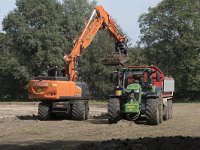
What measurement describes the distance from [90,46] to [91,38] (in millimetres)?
42831

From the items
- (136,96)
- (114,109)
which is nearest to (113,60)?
(136,96)

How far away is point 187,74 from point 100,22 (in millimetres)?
42619

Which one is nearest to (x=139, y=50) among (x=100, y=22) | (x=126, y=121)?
(x=100, y=22)

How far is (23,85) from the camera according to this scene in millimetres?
67062

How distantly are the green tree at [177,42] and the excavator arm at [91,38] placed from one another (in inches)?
1591

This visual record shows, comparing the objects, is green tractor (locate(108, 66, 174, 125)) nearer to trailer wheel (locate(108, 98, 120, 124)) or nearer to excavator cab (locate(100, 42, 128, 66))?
trailer wheel (locate(108, 98, 120, 124))

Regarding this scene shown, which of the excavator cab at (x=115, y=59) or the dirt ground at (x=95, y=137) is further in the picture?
the excavator cab at (x=115, y=59)

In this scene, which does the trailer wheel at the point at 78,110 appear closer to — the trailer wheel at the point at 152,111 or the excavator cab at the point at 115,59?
the excavator cab at the point at 115,59

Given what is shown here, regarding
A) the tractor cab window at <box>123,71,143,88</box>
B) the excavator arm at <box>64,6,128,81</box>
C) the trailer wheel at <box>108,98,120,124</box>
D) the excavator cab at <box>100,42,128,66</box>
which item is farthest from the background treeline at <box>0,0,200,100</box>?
the trailer wheel at <box>108,98,120,124</box>

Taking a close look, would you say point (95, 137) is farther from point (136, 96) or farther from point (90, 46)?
point (90, 46)

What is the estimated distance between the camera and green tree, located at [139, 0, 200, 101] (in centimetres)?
6625

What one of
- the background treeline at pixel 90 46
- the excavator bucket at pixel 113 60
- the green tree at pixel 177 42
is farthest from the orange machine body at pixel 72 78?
the green tree at pixel 177 42

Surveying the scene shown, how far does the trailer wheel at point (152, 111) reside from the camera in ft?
66.2

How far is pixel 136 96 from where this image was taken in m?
20.8
